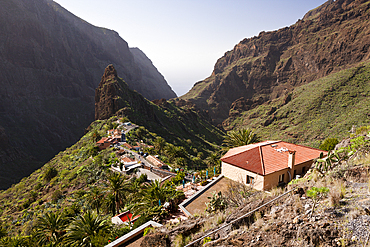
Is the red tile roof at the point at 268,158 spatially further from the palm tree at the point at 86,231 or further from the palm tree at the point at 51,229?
the palm tree at the point at 51,229

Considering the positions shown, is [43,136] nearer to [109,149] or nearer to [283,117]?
[109,149]

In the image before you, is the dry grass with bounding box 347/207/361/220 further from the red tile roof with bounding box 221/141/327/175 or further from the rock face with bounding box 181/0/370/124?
the rock face with bounding box 181/0/370/124

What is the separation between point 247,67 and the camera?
19625 centimetres

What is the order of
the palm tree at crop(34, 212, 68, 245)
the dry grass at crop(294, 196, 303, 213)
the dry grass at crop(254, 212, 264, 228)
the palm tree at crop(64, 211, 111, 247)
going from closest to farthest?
the dry grass at crop(294, 196, 303, 213) → the dry grass at crop(254, 212, 264, 228) → the palm tree at crop(64, 211, 111, 247) → the palm tree at crop(34, 212, 68, 245)

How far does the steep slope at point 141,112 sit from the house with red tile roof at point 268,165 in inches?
2411

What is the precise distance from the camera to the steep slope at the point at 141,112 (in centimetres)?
8456

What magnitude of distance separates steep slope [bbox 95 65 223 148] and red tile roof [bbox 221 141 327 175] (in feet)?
201

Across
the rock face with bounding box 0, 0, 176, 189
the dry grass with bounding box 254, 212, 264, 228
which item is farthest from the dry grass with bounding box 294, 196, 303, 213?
the rock face with bounding box 0, 0, 176, 189

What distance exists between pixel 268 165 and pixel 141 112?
79798 millimetres

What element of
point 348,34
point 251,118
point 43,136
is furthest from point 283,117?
point 43,136

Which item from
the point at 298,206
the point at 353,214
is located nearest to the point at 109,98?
the point at 298,206

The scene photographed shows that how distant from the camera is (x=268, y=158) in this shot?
1873 centimetres

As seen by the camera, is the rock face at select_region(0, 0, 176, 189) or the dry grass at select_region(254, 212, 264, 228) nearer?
the dry grass at select_region(254, 212, 264, 228)

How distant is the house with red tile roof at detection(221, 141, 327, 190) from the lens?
55.6 feet
